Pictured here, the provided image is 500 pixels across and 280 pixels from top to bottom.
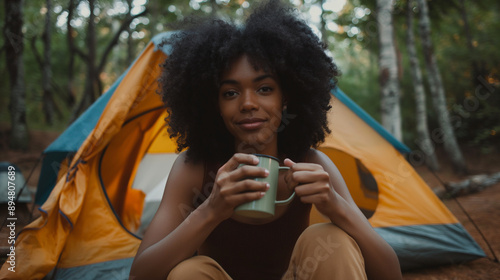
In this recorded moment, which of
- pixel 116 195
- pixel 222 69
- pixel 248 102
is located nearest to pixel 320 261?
pixel 248 102

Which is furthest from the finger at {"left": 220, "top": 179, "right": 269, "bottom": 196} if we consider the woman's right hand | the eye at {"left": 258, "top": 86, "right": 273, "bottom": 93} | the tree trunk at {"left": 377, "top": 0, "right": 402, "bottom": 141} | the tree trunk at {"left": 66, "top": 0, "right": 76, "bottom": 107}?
the tree trunk at {"left": 66, "top": 0, "right": 76, "bottom": 107}

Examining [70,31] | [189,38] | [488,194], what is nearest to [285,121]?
[189,38]

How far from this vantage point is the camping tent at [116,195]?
75.9 inches

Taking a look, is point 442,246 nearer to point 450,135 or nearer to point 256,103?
point 256,103

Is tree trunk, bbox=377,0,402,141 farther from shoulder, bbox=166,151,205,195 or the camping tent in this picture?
shoulder, bbox=166,151,205,195

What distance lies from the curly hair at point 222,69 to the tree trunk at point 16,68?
588cm

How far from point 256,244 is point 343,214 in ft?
1.29

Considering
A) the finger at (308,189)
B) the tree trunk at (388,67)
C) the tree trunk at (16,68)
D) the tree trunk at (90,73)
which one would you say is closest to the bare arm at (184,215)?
the finger at (308,189)

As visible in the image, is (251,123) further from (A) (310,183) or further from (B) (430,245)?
(B) (430,245)

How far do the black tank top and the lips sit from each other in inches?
9.4

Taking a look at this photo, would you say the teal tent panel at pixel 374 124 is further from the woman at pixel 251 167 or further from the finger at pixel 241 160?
the finger at pixel 241 160

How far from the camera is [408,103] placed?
30.8ft

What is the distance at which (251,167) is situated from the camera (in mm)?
831

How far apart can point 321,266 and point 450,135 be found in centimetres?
676
